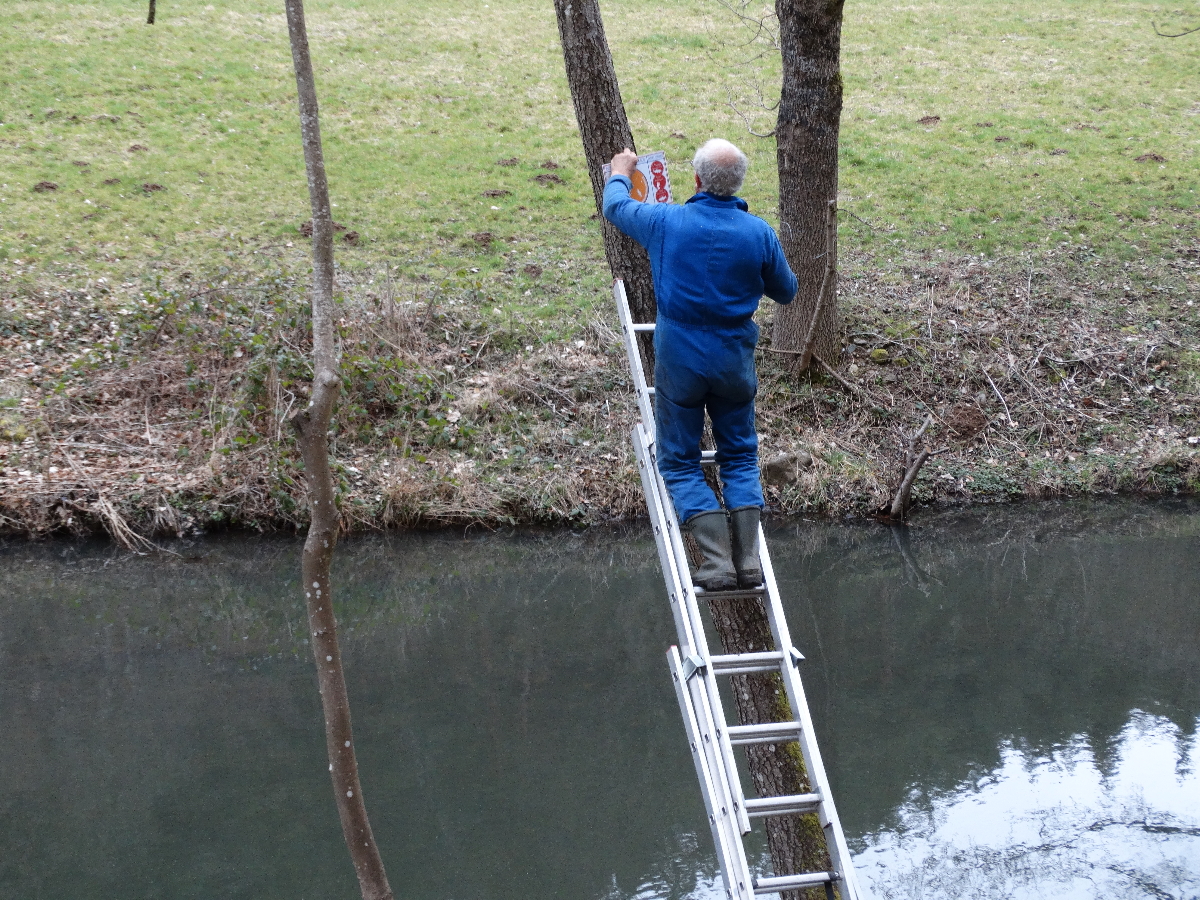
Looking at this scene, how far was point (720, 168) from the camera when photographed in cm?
388

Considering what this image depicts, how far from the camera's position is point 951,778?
6875 millimetres

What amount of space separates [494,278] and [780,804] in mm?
10392

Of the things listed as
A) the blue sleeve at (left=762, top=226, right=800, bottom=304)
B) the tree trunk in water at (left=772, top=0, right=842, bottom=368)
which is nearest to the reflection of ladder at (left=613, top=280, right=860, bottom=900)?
the blue sleeve at (left=762, top=226, right=800, bottom=304)

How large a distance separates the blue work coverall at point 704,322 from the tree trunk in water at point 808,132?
21.8 ft

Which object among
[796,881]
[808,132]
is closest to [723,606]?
[796,881]

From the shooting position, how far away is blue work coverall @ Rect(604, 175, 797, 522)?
392 cm

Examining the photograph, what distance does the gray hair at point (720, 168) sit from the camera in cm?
387

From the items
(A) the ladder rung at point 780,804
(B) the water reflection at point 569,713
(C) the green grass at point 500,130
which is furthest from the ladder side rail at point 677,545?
(C) the green grass at point 500,130

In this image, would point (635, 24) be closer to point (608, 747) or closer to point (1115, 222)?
point (1115, 222)

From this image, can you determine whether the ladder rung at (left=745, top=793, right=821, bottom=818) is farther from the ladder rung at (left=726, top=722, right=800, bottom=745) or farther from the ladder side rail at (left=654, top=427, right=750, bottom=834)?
the ladder rung at (left=726, top=722, right=800, bottom=745)

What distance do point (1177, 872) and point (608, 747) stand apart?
11.8 ft

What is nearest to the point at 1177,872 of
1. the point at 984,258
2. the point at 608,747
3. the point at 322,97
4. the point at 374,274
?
the point at 608,747

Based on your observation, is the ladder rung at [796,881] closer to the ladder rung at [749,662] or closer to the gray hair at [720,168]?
the ladder rung at [749,662]

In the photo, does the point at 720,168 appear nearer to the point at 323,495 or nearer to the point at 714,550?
the point at 714,550
